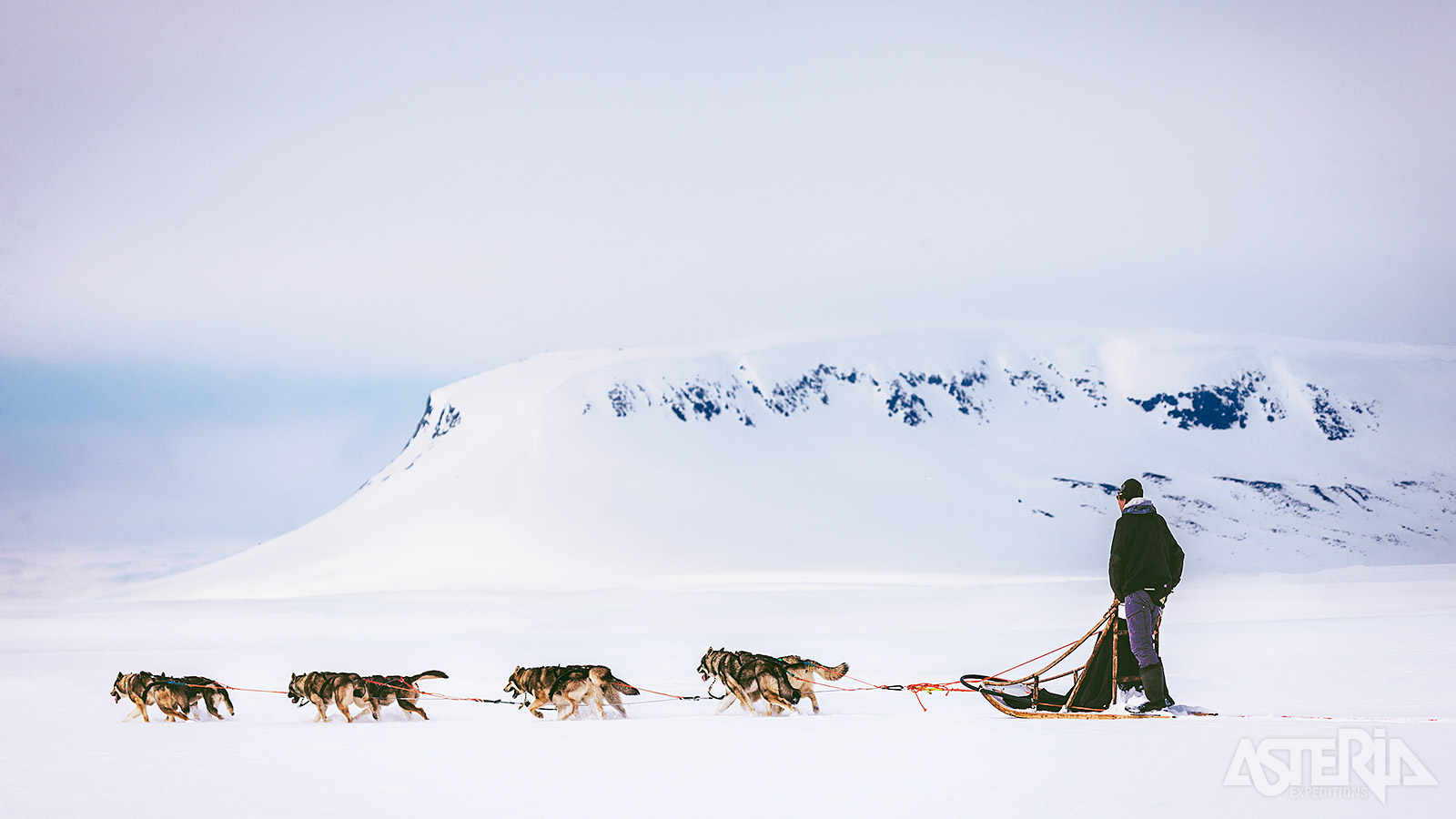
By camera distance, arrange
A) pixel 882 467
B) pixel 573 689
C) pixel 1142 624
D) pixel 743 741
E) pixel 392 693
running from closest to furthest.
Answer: pixel 743 741 < pixel 1142 624 < pixel 573 689 < pixel 392 693 < pixel 882 467

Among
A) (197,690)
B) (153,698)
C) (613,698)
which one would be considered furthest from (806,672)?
(153,698)

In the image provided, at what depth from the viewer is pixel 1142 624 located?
8.98 metres

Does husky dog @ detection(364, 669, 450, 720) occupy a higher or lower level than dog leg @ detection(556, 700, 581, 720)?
higher

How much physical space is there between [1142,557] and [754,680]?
326cm

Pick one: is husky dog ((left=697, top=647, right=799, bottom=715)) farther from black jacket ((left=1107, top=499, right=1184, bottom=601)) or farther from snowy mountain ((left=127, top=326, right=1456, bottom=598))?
snowy mountain ((left=127, top=326, right=1456, bottom=598))

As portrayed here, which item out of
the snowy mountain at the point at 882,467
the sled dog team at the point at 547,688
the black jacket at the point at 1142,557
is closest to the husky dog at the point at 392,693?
the sled dog team at the point at 547,688

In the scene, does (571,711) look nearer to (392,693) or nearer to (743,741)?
(392,693)

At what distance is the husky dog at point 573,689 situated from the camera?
421 inches

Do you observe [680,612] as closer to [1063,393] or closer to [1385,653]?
[1385,653]

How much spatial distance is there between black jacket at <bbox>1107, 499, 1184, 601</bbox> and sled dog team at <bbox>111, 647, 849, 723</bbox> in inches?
95.1

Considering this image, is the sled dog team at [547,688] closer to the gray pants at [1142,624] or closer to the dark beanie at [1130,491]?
the gray pants at [1142,624]

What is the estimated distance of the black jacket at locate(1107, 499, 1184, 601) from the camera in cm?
898

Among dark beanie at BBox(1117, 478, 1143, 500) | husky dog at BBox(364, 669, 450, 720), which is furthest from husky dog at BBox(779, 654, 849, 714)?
husky dog at BBox(364, 669, 450, 720)

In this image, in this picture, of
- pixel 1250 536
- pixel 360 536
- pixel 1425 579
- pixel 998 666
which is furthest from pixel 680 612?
pixel 1250 536
